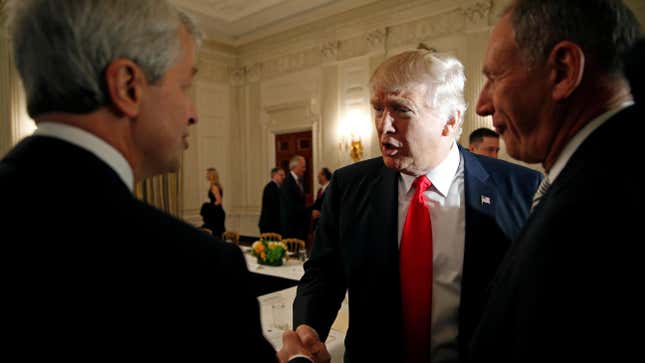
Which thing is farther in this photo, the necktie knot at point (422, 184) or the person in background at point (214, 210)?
the person in background at point (214, 210)

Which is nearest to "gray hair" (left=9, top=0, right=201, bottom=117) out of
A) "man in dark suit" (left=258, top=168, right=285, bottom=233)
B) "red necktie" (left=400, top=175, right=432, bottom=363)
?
"red necktie" (left=400, top=175, right=432, bottom=363)

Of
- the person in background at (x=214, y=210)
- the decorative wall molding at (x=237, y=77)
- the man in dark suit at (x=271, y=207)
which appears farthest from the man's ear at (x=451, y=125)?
the decorative wall molding at (x=237, y=77)

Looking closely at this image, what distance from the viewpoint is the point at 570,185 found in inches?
26.2

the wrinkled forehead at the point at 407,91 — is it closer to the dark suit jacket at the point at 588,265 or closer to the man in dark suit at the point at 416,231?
the man in dark suit at the point at 416,231

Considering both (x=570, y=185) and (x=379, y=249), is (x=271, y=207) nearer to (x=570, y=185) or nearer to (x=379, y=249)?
(x=379, y=249)

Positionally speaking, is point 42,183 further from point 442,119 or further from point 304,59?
point 304,59

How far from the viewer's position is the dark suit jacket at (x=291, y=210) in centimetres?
651

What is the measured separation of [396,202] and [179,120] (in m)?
0.84

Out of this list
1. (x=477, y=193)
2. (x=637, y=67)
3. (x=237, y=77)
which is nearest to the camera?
(x=637, y=67)

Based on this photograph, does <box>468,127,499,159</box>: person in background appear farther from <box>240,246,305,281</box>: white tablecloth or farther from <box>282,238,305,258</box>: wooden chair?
<box>282,238,305,258</box>: wooden chair

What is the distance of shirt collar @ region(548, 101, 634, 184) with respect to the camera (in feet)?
2.40

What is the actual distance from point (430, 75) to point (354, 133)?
640 centimetres

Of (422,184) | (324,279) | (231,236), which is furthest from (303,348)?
(231,236)

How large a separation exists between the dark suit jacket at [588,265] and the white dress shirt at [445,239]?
0.58m
